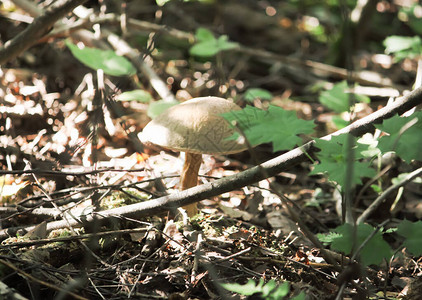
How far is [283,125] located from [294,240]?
1037 millimetres

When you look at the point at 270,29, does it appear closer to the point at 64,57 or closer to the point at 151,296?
the point at 64,57

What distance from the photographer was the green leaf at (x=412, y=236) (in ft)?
6.04

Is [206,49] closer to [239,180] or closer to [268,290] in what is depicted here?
[239,180]

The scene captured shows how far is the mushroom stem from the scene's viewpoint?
271cm

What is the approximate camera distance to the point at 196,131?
233cm

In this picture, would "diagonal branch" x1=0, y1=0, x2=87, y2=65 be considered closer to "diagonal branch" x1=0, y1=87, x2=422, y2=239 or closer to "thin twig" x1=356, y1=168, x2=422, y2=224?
"diagonal branch" x1=0, y1=87, x2=422, y2=239

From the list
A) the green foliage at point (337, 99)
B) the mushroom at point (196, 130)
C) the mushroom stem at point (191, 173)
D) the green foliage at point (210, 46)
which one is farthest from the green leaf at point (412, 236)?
the green foliage at point (210, 46)

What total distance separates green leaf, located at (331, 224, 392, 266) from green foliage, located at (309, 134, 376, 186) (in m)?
0.23

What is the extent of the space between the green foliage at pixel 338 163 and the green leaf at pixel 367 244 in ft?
0.76

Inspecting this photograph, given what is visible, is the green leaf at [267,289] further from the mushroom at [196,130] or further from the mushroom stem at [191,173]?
the mushroom stem at [191,173]

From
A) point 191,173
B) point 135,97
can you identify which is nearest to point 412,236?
point 191,173

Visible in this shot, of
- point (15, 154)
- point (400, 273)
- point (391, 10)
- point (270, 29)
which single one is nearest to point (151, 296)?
point (400, 273)

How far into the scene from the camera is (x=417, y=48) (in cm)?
386

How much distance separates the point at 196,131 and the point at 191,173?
1.60 feet
